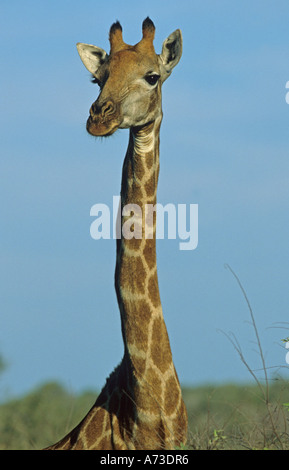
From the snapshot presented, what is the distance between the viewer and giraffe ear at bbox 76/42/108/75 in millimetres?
8508

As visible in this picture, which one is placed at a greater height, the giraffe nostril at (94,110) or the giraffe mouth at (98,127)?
the giraffe nostril at (94,110)

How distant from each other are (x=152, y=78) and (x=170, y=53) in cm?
79

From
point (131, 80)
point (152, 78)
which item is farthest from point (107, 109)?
point (152, 78)

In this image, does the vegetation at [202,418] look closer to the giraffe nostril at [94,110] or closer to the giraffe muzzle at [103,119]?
the giraffe muzzle at [103,119]

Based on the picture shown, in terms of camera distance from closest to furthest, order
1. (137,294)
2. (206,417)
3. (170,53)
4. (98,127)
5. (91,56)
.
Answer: (98,127)
(137,294)
(170,53)
(91,56)
(206,417)

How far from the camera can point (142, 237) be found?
730 cm

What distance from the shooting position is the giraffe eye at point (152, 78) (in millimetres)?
7569

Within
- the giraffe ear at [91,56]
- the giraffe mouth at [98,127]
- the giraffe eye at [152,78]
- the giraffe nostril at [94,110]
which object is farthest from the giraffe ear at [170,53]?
the giraffe mouth at [98,127]

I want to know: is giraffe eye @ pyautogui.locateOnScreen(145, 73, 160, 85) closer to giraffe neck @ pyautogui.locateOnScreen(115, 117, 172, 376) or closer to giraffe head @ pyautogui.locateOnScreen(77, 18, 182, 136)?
giraffe head @ pyautogui.locateOnScreen(77, 18, 182, 136)

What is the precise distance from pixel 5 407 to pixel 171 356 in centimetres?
1514

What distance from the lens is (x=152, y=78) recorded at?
7621 mm

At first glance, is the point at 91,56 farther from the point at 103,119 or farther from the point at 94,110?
the point at 103,119

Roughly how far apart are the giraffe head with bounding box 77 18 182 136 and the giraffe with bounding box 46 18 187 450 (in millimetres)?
10

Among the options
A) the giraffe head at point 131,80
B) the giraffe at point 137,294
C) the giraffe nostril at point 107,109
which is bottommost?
the giraffe at point 137,294
